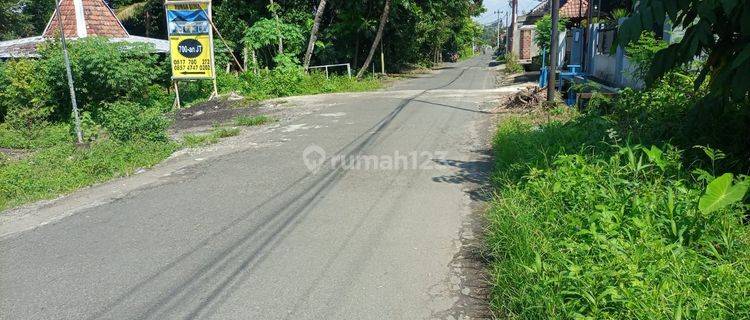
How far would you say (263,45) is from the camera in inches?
969

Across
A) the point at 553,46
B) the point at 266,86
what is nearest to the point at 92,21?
the point at 266,86

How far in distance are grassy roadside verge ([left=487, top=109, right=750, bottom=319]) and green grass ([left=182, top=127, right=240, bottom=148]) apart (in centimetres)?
709

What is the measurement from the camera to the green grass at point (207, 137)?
10945 mm

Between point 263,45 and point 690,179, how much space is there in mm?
22096

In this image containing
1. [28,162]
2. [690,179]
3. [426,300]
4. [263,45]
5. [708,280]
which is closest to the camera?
[708,280]

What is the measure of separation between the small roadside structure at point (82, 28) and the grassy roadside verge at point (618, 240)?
63.3 ft

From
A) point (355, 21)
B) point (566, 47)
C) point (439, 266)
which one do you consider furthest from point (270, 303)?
point (355, 21)

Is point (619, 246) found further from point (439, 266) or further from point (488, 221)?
point (488, 221)

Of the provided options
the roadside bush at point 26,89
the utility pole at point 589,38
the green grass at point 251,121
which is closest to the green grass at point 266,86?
the roadside bush at point 26,89

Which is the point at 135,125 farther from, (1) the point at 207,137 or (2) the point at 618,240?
(2) the point at 618,240

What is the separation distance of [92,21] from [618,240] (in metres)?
26.4

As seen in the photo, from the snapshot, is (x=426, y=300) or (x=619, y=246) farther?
(x=426, y=300)

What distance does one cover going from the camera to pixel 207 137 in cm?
1151

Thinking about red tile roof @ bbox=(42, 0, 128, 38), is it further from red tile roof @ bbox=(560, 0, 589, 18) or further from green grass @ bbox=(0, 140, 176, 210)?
red tile roof @ bbox=(560, 0, 589, 18)
